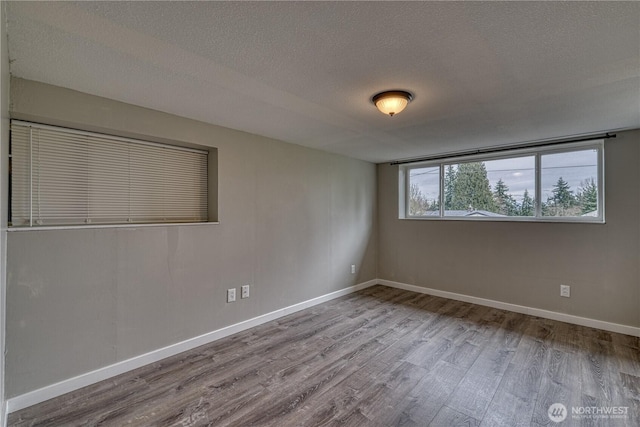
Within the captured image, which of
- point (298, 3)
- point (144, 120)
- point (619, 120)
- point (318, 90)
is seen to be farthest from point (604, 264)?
point (144, 120)

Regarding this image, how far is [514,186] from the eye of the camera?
383 centimetres

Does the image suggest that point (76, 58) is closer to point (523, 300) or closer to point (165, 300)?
point (165, 300)

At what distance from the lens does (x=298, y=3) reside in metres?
1.26

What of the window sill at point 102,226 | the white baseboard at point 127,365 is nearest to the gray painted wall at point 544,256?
the white baseboard at point 127,365

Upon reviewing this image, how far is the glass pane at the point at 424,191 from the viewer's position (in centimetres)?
459

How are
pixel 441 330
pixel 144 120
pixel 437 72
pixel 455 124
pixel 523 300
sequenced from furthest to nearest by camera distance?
1. pixel 523 300
2. pixel 441 330
3. pixel 455 124
4. pixel 144 120
5. pixel 437 72

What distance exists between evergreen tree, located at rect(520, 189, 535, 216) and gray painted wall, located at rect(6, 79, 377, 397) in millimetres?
2465

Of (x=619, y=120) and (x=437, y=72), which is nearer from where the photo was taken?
(x=437, y=72)

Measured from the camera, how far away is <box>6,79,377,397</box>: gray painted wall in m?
1.97

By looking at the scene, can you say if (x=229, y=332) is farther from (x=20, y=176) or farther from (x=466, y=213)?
(x=466, y=213)

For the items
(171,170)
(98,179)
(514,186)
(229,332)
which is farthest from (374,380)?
(514,186)

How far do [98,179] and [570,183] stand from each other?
4883 mm

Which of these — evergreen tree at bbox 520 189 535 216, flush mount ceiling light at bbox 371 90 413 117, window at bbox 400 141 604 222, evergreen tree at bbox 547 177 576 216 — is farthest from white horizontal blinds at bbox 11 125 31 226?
evergreen tree at bbox 547 177 576 216

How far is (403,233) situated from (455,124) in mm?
2294
